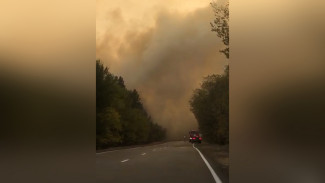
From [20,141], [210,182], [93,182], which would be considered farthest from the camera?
[210,182]

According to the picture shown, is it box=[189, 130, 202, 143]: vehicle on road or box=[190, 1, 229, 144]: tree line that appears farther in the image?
box=[189, 130, 202, 143]: vehicle on road

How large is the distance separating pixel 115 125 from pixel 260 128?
33.3m

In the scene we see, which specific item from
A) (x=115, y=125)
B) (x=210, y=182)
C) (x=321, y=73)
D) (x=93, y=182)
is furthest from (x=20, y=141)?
(x=115, y=125)

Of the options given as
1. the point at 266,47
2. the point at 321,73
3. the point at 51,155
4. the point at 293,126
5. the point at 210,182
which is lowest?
the point at 210,182

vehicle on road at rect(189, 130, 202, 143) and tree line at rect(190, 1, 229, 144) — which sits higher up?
tree line at rect(190, 1, 229, 144)

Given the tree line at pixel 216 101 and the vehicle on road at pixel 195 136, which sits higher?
the tree line at pixel 216 101

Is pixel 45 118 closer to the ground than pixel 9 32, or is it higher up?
closer to the ground

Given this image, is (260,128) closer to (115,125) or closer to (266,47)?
(266,47)

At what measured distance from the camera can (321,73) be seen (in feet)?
12.2

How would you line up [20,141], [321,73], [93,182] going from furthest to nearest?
[93,182], [20,141], [321,73]

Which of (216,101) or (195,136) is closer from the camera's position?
(216,101)

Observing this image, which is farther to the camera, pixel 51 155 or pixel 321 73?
pixel 51 155

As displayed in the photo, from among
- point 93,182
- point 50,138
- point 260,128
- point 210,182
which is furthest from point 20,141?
point 210,182

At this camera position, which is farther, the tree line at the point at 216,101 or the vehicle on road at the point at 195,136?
the vehicle on road at the point at 195,136
